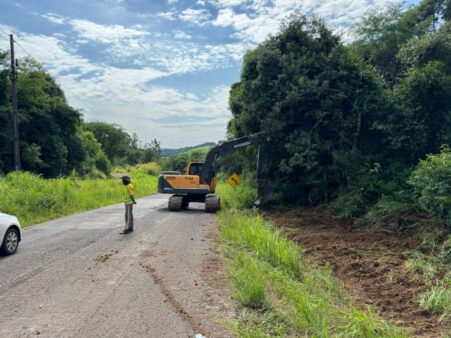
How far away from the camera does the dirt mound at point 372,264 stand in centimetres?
515

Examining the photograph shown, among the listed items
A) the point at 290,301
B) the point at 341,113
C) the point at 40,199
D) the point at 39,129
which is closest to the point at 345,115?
the point at 341,113

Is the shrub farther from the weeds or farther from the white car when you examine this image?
the white car

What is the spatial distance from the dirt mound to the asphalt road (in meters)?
→ 2.20

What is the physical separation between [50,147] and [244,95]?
25.5m

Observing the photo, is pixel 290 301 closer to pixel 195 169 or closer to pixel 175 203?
pixel 175 203

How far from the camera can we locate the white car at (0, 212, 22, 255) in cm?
841

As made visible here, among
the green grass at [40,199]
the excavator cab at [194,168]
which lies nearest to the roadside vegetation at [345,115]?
the excavator cab at [194,168]

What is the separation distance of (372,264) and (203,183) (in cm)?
1086

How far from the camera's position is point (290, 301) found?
17.2 feet

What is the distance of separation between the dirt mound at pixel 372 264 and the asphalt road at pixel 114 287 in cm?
220

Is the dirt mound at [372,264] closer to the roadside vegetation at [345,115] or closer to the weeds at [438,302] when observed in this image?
the weeds at [438,302]

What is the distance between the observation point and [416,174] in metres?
10.7

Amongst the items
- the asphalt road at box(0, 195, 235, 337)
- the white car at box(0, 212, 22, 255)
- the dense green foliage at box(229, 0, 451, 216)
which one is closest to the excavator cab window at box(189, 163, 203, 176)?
the dense green foliage at box(229, 0, 451, 216)

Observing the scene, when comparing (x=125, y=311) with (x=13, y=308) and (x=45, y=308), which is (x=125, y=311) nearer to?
(x=45, y=308)
